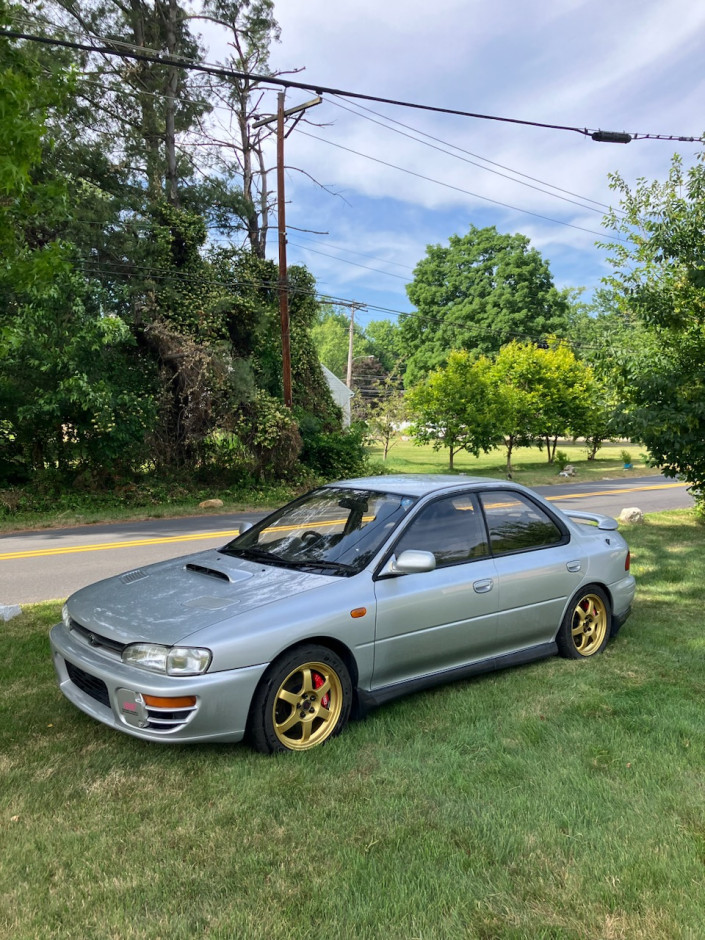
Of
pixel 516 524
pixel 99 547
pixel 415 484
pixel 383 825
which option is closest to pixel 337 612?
pixel 383 825

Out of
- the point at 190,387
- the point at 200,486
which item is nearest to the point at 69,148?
the point at 190,387

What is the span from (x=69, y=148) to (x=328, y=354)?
72.4m

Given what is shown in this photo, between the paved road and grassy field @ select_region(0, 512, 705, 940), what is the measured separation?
4280 millimetres

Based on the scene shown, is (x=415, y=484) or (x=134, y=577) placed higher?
(x=415, y=484)

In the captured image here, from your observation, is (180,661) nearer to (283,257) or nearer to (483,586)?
(483,586)

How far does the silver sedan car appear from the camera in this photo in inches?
133

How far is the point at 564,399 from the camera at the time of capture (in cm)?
3088

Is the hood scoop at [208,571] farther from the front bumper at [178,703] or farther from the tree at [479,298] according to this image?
the tree at [479,298]

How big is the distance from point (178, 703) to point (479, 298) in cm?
5604

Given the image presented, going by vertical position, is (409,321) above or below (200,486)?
above

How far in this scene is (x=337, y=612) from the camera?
374 centimetres

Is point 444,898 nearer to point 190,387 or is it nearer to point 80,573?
point 80,573

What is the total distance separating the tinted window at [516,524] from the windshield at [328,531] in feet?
2.34

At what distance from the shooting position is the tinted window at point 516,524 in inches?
190
